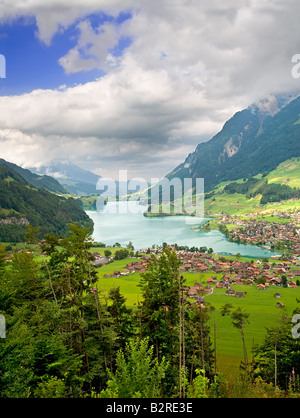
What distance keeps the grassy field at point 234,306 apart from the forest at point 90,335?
9.44 feet

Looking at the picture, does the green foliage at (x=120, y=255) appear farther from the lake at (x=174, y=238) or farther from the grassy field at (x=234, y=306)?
the lake at (x=174, y=238)

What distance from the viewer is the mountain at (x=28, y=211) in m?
121

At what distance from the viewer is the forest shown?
938 centimetres

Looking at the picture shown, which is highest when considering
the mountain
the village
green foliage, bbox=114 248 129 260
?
the mountain

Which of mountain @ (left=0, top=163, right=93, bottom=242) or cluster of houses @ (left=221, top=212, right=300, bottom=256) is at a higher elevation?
mountain @ (left=0, top=163, right=93, bottom=242)

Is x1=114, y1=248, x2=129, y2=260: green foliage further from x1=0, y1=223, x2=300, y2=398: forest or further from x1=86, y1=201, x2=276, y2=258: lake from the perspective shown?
x1=0, y1=223, x2=300, y2=398: forest

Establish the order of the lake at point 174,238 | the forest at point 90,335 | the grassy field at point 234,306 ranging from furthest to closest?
the lake at point 174,238 → the grassy field at point 234,306 → the forest at point 90,335

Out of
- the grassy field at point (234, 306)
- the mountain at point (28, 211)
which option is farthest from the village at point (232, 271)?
the mountain at point (28, 211)

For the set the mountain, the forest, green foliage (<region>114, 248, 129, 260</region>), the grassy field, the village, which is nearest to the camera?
the forest

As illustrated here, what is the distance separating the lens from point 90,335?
1431 centimetres

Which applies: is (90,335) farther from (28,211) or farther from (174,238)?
(28,211)

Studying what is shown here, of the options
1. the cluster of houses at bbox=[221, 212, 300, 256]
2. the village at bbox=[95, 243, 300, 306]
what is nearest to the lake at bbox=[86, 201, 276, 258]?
the cluster of houses at bbox=[221, 212, 300, 256]

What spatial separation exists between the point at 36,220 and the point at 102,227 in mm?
39687

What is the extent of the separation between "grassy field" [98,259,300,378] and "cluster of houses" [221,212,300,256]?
54.6 m
